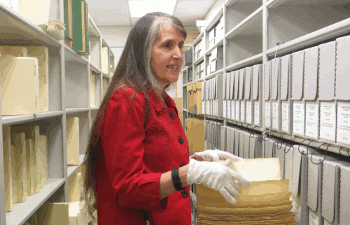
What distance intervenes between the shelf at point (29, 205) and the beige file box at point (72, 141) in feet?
1.40

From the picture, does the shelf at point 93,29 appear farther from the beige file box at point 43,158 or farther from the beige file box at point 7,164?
the beige file box at point 7,164

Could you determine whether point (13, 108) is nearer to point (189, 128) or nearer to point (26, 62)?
point (26, 62)

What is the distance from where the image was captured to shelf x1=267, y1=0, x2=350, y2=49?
4.83 ft

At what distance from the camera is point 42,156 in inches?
52.8

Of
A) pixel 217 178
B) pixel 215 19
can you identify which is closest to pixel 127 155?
pixel 217 178

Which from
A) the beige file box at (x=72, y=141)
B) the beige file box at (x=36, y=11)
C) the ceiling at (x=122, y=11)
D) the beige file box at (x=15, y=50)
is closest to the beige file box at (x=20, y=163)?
the beige file box at (x=15, y=50)

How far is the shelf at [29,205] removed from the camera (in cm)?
94

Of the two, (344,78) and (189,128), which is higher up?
(344,78)

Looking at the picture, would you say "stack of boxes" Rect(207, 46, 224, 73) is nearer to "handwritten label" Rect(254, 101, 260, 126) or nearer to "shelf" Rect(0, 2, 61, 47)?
"handwritten label" Rect(254, 101, 260, 126)

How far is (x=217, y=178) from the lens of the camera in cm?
79

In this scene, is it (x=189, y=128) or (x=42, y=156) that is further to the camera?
(x=189, y=128)

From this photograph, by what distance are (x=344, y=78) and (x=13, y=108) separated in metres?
1.20

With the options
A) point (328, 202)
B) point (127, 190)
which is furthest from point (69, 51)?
point (328, 202)

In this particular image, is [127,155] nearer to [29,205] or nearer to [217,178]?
[217,178]
